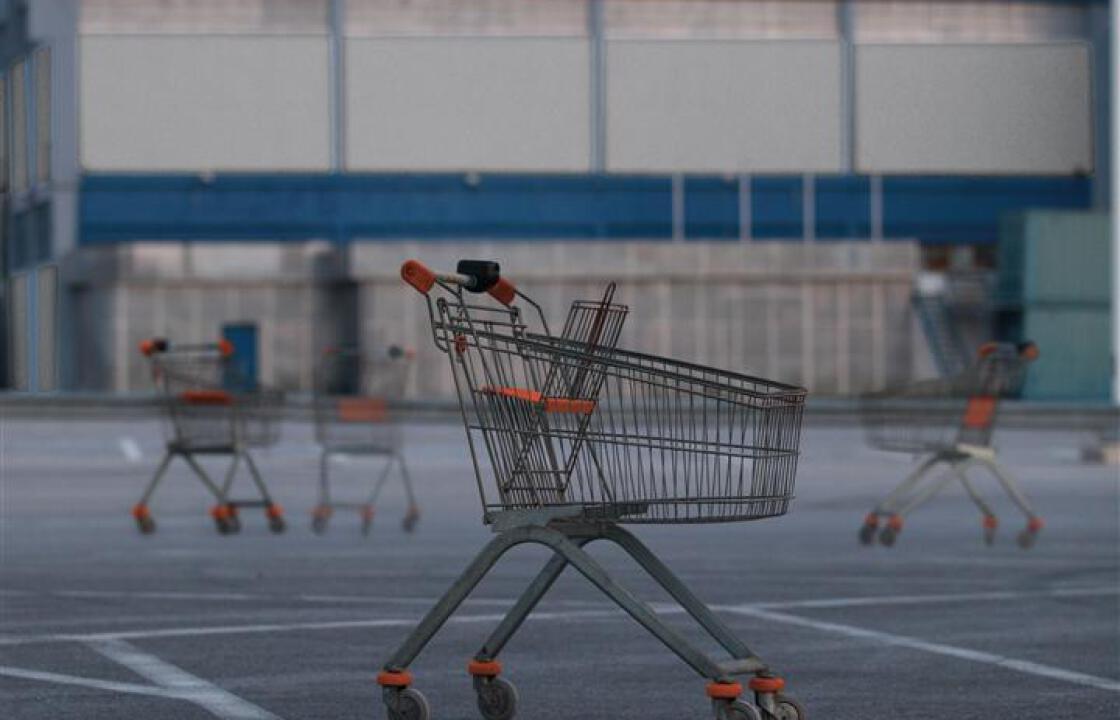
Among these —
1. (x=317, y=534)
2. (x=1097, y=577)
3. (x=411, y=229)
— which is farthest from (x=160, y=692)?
(x=411, y=229)

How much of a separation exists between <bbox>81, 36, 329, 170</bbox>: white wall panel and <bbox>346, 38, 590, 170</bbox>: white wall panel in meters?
1.18

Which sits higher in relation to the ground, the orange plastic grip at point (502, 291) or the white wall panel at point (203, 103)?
the white wall panel at point (203, 103)

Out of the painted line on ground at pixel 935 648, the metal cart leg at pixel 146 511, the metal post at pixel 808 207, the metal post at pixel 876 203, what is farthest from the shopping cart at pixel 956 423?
the metal post at pixel 876 203

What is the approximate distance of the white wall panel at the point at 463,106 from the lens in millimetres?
62938

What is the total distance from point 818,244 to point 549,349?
49205 mm

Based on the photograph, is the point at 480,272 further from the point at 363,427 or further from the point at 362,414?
the point at 363,427

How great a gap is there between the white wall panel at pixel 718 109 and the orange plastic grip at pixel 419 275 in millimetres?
56514

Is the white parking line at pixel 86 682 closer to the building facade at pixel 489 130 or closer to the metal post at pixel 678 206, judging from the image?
the building facade at pixel 489 130

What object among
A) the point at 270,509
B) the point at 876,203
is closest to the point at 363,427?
the point at 270,509

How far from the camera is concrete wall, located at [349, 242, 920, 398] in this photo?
180ft

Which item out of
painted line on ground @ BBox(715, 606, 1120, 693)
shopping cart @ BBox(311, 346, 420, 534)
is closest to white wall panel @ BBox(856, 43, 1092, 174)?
shopping cart @ BBox(311, 346, 420, 534)

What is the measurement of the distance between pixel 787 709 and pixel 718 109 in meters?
57.6

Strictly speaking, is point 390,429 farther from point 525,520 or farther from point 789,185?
point 789,185

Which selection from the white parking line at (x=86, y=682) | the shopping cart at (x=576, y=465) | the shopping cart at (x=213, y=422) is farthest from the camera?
the shopping cart at (x=213, y=422)
